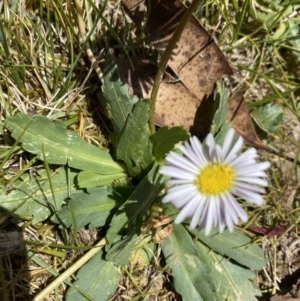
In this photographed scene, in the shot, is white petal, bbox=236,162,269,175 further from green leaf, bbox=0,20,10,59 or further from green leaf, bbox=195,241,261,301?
green leaf, bbox=0,20,10,59

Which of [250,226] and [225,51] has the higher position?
[225,51]

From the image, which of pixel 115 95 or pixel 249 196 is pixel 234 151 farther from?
pixel 115 95

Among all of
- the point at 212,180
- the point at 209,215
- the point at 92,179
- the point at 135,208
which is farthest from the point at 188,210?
the point at 92,179

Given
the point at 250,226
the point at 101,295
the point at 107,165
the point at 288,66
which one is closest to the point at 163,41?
the point at 107,165

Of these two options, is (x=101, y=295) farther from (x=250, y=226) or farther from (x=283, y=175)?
(x=283, y=175)

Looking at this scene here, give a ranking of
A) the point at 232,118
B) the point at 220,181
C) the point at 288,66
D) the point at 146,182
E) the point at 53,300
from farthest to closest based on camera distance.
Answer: the point at 288,66, the point at 232,118, the point at 53,300, the point at 146,182, the point at 220,181

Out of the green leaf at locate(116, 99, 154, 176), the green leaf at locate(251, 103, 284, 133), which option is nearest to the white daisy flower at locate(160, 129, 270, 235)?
the green leaf at locate(116, 99, 154, 176)
